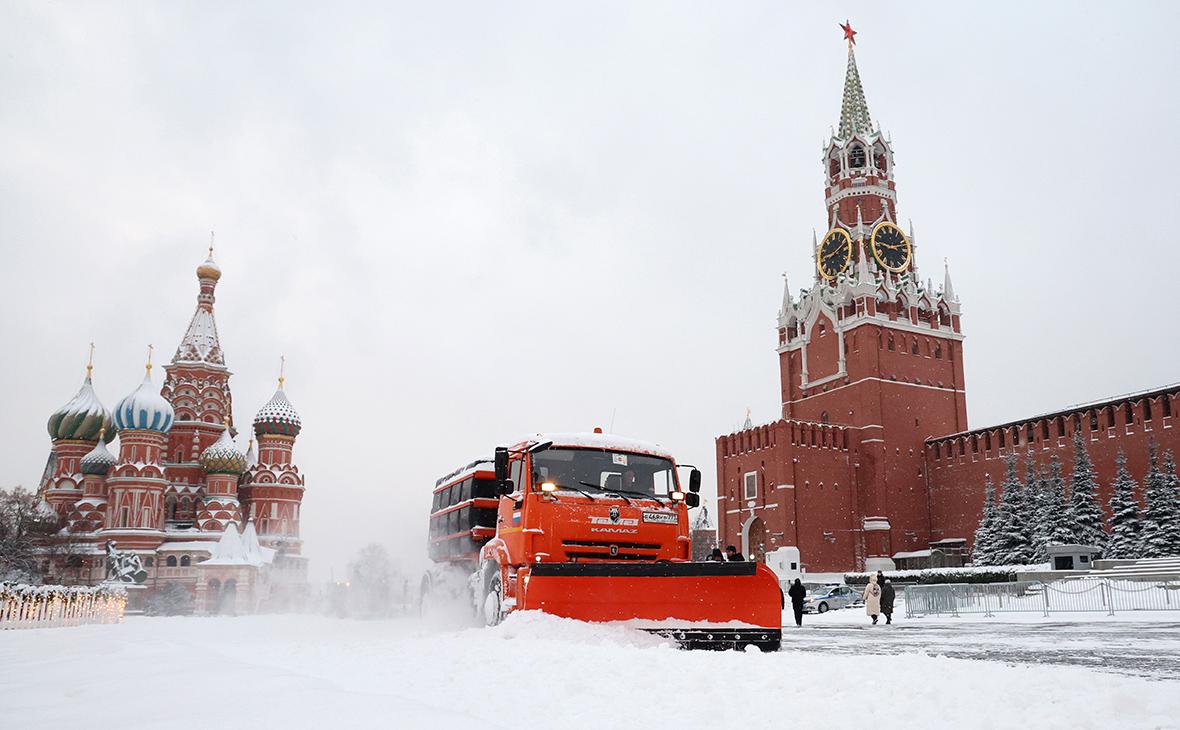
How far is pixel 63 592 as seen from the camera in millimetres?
27438

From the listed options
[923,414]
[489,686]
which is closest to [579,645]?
[489,686]

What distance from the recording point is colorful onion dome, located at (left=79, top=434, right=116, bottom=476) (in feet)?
196

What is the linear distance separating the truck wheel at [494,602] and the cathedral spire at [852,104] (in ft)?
206

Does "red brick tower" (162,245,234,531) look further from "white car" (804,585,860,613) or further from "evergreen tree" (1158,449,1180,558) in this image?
"evergreen tree" (1158,449,1180,558)

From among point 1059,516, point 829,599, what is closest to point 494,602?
point 829,599

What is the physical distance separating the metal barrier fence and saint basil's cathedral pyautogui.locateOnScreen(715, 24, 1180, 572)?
24.2m

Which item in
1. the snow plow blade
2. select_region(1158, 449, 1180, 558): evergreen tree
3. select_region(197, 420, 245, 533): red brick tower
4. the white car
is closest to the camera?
the snow plow blade

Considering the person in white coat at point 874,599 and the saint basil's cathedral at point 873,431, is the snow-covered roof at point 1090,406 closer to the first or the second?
the saint basil's cathedral at point 873,431

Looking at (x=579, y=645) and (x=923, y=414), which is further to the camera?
(x=923, y=414)

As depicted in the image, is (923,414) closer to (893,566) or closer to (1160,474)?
(893,566)

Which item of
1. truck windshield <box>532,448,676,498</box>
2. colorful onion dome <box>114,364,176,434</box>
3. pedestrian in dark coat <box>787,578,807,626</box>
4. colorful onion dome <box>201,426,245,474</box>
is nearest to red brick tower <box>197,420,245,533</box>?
colorful onion dome <box>201,426,245,474</box>

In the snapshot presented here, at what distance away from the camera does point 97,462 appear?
60.0 metres

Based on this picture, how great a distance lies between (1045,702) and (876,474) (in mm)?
53443

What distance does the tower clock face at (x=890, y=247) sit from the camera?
206 feet
